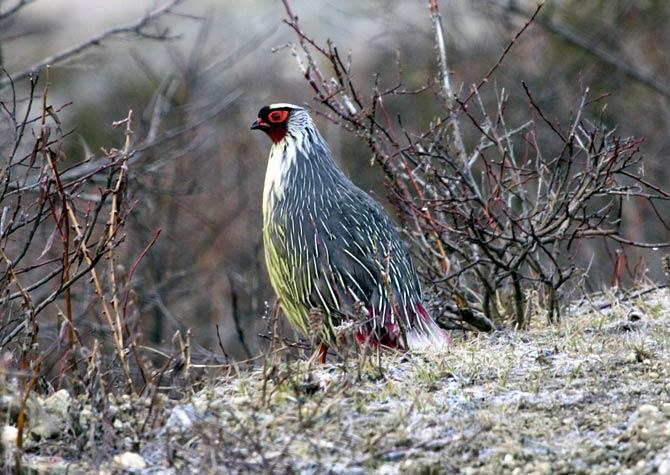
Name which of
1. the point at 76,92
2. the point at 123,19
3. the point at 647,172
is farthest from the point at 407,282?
the point at 123,19

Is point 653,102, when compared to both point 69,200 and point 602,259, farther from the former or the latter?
point 69,200

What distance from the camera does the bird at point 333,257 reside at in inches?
257

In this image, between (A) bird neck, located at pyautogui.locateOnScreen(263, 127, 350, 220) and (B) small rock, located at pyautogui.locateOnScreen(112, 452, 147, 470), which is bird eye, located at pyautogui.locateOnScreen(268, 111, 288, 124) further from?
(B) small rock, located at pyautogui.locateOnScreen(112, 452, 147, 470)

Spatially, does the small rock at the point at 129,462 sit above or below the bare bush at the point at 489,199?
below

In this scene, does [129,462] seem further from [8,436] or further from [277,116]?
[277,116]

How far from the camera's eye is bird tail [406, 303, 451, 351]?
249 inches

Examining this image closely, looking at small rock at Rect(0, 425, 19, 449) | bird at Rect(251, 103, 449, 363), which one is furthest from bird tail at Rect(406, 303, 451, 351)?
small rock at Rect(0, 425, 19, 449)

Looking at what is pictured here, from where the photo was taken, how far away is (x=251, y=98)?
1426cm

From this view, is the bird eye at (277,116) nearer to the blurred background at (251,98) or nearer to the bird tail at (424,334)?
the bird tail at (424,334)

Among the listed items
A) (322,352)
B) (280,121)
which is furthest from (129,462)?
(280,121)

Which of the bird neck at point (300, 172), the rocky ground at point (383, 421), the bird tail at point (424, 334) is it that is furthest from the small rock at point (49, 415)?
the bird neck at point (300, 172)

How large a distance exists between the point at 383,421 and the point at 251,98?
9.93 metres

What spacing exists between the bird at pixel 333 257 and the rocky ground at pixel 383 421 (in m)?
0.95

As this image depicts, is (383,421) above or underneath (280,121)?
underneath
